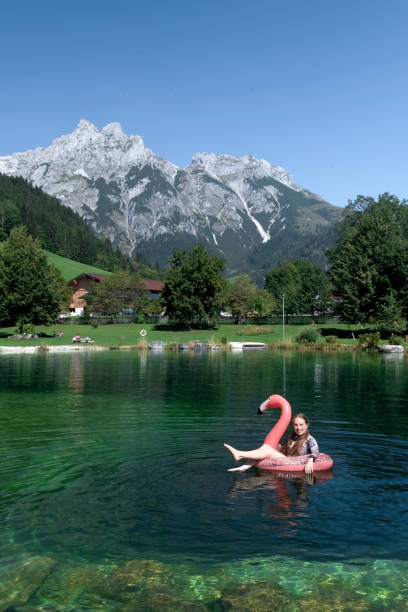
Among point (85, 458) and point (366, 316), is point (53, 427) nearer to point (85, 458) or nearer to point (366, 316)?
point (85, 458)

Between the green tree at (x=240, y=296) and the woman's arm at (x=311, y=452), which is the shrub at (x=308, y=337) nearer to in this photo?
the green tree at (x=240, y=296)

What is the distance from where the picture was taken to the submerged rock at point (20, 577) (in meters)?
7.20

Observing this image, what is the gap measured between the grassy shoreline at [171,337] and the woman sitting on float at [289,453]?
58762 millimetres

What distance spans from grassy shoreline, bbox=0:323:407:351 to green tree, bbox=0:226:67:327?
377 centimetres

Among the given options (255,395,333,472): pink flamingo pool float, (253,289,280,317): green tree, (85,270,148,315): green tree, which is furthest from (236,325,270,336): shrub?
(255,395,333,472): pink flamingo pool float

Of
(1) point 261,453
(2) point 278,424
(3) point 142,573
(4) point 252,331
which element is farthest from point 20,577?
(4) point 252,331

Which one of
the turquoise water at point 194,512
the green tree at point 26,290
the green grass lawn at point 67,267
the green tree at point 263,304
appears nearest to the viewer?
the turquoise water at point 194,512

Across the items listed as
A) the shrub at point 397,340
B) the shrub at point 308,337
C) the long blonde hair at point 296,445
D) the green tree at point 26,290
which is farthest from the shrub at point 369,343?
the long blonde hair at point 296,445

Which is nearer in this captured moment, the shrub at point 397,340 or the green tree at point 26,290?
the shrub at point 397,340

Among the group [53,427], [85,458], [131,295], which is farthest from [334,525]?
[131,295]

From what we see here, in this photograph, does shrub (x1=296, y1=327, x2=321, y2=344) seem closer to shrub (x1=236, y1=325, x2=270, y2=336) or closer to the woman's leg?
shrub (x1=236, y1=325, x2=270, y2=336)

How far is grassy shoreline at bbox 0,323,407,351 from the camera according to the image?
243ft

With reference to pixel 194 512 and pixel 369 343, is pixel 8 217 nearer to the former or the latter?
pixel 369 343

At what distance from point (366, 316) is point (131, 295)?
65.5 metres
